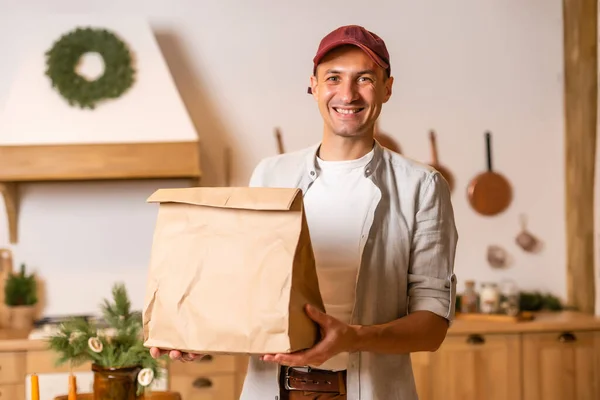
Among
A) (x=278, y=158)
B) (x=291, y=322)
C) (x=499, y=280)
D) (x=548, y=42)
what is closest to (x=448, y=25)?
(x=548, y=42)

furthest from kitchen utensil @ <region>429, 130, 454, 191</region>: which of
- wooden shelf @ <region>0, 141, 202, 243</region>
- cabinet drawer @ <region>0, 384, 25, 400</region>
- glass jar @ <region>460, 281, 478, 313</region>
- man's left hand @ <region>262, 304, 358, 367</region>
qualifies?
man's left hand @ <region>262, 304, 358, 367</region>

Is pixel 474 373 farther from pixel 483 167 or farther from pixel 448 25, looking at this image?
pixel 448 25

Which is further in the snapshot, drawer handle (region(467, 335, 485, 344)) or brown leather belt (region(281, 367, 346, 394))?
drawer handle (region(467, 335, 485, 344))

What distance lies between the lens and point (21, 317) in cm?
349

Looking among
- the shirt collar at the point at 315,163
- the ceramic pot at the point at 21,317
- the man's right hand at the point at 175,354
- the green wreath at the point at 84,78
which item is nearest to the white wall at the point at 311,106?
the ceramic pot at the point at 21,317

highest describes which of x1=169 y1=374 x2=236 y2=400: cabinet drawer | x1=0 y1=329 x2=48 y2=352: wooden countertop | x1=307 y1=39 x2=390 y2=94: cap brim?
x1=307 y1=39 x2=390 y2=94: cap brim

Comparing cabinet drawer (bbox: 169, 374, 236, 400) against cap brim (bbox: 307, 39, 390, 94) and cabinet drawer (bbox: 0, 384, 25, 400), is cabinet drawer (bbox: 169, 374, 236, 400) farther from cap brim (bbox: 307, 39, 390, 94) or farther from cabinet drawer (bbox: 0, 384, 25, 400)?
cap brim (bbox: 307, 39, 390, 94)

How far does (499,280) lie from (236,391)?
4.65 ft

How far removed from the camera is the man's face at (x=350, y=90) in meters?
1.61

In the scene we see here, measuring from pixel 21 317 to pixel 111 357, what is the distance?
1.75 m

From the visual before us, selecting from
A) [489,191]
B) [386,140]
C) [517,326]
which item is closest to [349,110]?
[517,326]

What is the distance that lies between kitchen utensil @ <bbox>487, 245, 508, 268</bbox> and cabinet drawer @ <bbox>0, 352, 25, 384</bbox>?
7.07ft

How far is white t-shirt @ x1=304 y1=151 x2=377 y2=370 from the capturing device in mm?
1619

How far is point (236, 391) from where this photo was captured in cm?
326
